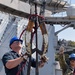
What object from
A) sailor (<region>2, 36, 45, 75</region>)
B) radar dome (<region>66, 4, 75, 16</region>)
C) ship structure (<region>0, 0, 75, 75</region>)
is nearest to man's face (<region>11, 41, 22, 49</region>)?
sailor (<region>2, 36, 45, 75</region>)

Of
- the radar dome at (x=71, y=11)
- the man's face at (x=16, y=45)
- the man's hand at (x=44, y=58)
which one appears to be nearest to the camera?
the man's hand at (x=44, y=58)

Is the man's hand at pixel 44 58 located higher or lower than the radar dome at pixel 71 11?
lower

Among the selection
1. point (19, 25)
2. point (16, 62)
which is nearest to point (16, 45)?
point (16, 62)

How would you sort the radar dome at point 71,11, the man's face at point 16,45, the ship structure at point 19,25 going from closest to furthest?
the man's face at point 16,45
the ship structure at point 19,25
the radar dome at point 71,11

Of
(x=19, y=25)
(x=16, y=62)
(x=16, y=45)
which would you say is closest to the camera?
(x=16, y=62)

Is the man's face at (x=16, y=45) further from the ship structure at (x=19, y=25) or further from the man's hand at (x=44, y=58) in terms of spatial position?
the ship structure at (x=19, y=25)

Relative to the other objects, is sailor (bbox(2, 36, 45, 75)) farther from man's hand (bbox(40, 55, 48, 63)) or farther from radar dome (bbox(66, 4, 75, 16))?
radar dome (bbox(66, 4, 75, 16))

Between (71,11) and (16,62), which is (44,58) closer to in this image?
(16,62)

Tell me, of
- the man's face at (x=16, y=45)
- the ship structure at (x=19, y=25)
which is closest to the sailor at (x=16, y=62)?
the man's face at (x=16, y=45)

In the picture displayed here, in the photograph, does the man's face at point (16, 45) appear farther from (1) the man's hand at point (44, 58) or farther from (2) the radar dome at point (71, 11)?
(2) the radar dome at point (71, 11)

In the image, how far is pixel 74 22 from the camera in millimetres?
23844

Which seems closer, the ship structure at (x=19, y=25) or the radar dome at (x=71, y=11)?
the ship structure at (x=19, y=25)

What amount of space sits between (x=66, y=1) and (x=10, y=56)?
2616cm

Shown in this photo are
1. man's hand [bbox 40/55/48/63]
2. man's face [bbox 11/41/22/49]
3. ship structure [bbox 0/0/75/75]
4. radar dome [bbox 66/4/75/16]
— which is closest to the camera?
man's hand [bbox 40/55/48/63]
